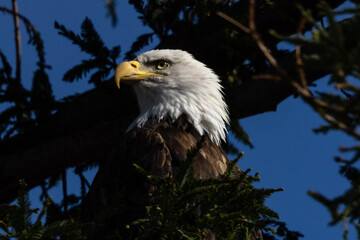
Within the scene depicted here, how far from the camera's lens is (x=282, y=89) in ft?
16.3

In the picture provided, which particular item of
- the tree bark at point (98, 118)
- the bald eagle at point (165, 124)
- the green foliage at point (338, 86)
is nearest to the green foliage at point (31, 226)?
the green foliage at point (338, 86)

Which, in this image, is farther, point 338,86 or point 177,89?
point 177,89

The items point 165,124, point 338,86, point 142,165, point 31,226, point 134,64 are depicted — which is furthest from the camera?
point 134,64

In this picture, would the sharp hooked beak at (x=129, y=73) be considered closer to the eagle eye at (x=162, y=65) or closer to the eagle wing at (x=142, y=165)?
the eagle eye at (x=162, y=65)

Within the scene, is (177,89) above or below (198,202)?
above

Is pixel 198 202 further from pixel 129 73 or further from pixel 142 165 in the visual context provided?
pixel 129 73

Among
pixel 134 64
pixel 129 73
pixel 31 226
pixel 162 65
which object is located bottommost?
pixel 31 226

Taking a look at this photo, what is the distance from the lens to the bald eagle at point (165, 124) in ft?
11.6

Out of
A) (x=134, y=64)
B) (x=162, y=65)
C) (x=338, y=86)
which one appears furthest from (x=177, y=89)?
(x=338, y=86)

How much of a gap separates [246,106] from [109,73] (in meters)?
1.36

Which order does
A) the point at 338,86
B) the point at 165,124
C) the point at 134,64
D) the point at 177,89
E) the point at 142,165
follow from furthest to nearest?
1. the point at 177,89
2. the point at 134,64
3. the point at 165,124
4. the point at 142,165
5. the point at 338,86

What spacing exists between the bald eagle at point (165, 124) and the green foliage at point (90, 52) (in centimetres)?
22

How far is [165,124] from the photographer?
4215 millimetres

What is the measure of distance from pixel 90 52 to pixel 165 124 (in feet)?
3.26
